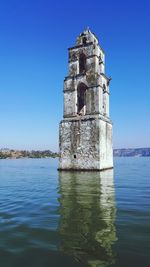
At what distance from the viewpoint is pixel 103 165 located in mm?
25250

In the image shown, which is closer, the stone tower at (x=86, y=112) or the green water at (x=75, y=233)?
the green water at (x=75, y=233)

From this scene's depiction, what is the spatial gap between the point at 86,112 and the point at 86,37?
→ 821 cm

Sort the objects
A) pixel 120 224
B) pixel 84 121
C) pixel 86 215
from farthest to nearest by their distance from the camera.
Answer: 1. pixel 84 121
2. pixel 86 215
3. pixel 120 224

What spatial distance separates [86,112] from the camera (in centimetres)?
2581

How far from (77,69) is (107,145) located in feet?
26.5

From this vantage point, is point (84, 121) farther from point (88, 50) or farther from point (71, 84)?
point (88, 50)

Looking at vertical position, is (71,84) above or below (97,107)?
above

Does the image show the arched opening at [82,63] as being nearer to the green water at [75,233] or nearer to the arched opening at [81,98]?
the arched opening at [81,98]

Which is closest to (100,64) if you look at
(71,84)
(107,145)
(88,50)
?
(88,50)

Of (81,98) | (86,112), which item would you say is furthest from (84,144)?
(81,98)

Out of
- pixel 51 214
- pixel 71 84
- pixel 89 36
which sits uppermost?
pixel 89 36

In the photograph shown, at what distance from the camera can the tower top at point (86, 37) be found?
91.8 ft

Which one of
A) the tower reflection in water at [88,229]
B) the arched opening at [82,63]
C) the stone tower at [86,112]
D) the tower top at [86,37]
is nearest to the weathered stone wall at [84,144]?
the stone tower at [86,112]

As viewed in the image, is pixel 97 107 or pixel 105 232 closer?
pixel 105 232
